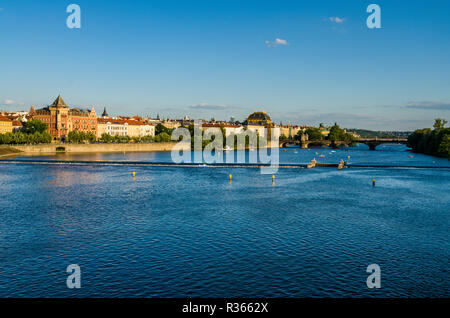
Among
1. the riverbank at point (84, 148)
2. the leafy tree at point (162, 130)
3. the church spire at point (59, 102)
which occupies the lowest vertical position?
the riverbank at point (84, 148)

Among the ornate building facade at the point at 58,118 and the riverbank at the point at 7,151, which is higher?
the ornate building facade at the point at 58,118

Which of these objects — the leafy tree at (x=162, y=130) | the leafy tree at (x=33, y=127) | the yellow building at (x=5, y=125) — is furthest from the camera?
the leafy tree at (x=162, y=130)

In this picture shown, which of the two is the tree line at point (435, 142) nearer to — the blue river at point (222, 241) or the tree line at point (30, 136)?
the blue river at point (222, 241)

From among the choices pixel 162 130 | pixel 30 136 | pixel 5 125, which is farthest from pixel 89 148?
pixel 162 130

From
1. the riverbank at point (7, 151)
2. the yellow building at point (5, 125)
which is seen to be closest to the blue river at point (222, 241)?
the riverbank at point (7, 151)

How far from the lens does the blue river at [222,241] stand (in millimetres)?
17781

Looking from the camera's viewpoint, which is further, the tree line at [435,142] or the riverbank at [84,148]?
the tree line at [435,142]

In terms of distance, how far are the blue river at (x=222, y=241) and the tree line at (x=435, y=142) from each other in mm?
66391

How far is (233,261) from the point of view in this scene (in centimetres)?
2084

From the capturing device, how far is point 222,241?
80.5 ft

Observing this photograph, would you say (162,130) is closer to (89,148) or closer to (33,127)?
(89,148)

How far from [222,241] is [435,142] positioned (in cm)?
10867

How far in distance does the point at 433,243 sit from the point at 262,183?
30.8m
